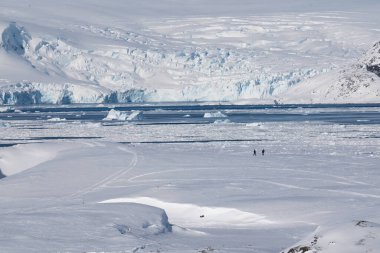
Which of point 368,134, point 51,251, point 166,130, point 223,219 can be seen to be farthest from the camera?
point 166,130

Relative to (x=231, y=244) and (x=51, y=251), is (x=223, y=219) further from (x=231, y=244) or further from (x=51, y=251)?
(x=51, y=251)

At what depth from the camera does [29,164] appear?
43.2m

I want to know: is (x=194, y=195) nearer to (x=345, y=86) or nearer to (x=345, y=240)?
(x=345, y=240)

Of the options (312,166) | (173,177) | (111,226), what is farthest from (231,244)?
(312,166)

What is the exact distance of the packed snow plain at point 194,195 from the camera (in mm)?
17219

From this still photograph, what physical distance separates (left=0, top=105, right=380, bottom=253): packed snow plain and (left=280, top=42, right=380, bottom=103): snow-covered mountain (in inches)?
3744

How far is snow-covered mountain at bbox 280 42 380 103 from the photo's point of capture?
15150cm

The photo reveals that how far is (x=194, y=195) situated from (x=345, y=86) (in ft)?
427

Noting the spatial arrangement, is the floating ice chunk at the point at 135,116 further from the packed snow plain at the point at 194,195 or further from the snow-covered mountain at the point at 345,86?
the snow-covered mountain at the point at 345,86

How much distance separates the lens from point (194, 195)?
88.8ft

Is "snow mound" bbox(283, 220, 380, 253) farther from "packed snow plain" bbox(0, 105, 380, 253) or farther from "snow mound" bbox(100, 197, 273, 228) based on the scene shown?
"snow mound" bbox(100, 197, 273, 228)

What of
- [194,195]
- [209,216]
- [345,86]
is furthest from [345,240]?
[345,86]

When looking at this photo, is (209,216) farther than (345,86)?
No

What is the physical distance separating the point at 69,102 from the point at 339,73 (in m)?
53.6
